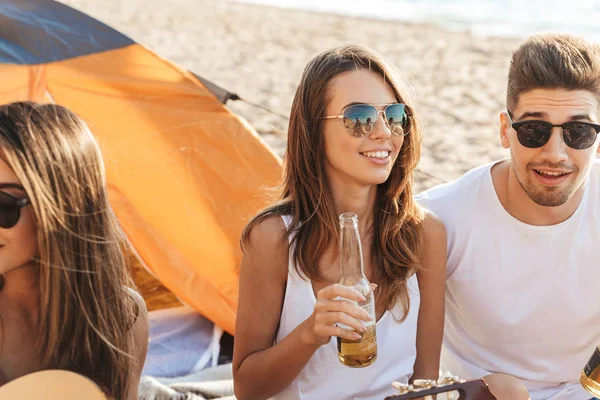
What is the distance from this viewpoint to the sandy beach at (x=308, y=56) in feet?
24.0

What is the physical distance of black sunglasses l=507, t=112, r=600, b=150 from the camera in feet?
8.30

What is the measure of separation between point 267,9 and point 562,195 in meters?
13.0

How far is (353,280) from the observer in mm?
2141

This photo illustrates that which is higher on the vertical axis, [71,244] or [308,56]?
[308,56]

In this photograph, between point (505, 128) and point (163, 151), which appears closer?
point (505, 128)

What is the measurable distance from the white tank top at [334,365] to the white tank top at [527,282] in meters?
0.43

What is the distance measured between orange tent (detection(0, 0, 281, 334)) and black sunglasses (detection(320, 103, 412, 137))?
123 cm

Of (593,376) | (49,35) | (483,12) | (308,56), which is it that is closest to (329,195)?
(593,376)

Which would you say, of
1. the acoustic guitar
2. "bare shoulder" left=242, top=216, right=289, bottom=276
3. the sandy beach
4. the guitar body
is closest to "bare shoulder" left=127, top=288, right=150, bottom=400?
the guitar body

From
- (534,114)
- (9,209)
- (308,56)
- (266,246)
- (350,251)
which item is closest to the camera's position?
(9,209)

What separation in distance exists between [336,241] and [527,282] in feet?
2.37

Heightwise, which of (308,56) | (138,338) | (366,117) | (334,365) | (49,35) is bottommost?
(334,365)

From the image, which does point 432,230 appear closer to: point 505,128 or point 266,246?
point 505,128

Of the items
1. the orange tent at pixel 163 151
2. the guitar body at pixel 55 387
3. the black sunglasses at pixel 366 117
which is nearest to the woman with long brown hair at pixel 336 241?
the black sunglasses at pixel 366 117
